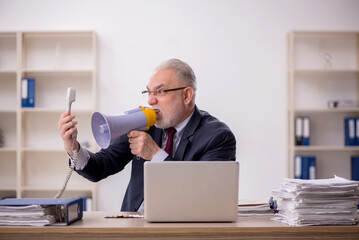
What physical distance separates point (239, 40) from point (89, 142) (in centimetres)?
196

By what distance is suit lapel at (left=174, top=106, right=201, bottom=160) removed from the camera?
6.93 feet

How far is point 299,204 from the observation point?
1438mm

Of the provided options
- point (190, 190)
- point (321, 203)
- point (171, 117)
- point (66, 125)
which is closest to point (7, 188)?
point (171, 117)

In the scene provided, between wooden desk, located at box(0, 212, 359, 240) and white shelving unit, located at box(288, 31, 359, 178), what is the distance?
10.3 feet

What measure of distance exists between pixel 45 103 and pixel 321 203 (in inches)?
139

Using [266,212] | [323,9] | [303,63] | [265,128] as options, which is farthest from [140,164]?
[323,9]

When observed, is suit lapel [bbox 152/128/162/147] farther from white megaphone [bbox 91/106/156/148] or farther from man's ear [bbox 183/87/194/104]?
white megaphone [bbox 91/106/156/148]

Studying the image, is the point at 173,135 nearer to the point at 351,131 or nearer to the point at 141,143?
the point at 141,143

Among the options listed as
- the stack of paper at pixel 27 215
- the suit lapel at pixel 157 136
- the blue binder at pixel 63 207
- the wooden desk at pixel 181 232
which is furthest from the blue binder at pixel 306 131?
the stack of paper at pixel 27 215

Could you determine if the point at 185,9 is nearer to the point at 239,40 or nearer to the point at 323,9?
the point at 239,40

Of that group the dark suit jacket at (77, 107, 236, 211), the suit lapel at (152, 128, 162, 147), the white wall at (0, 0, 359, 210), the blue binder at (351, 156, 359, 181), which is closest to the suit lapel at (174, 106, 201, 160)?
the dark suit jacket at (77, 107, 236, 211)

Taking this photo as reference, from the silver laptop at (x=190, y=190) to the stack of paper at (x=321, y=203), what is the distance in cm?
23

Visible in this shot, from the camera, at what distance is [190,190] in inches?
54.4

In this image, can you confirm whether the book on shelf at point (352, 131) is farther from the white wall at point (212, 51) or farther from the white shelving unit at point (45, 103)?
the white shelving unit at point (45, 103)
